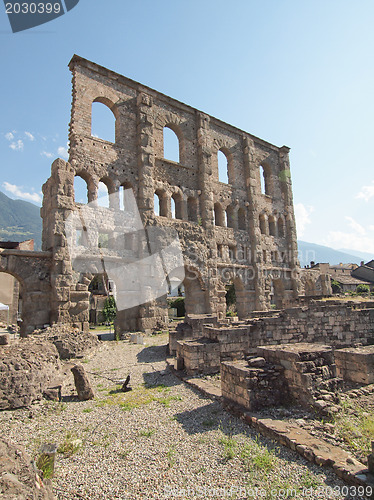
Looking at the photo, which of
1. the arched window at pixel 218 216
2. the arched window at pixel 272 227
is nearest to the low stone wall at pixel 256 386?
the arched window at pixel 218 216

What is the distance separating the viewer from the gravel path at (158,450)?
3580 millimetres

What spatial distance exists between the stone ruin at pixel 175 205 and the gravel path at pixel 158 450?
339 inches

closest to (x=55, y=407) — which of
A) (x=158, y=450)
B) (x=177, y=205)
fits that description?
(x=158, y=450)

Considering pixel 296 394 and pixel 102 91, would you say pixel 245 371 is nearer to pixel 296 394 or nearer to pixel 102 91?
pixel 296 394

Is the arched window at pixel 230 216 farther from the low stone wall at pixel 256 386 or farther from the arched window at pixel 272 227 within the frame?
the low stone wall at pixel 256 386

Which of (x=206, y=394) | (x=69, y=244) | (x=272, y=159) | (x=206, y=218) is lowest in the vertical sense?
(x=206, y=394)

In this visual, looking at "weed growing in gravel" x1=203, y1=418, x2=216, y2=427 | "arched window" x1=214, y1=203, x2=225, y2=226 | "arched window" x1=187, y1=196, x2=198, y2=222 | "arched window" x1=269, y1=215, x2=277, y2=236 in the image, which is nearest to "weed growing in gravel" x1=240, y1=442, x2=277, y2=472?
"weed growing in gravel" x1=203, y1=418, x2=216, y2=427

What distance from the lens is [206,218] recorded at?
2117 centimetres

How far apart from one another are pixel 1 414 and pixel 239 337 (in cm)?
630

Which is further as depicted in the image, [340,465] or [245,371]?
[245,371]

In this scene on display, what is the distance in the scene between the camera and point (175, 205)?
20844mm

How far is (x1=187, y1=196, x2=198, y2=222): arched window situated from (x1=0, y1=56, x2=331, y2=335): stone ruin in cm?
7

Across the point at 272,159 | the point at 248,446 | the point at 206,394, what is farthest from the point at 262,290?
the point at 248,446

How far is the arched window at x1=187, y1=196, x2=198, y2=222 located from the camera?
2108 centimetres
